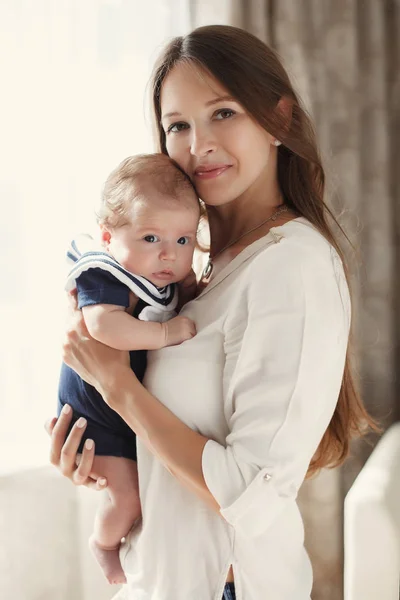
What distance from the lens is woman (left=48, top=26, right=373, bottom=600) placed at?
48.9 inches

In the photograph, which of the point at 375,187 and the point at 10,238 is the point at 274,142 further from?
the point at 375,187

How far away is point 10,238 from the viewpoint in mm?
1973

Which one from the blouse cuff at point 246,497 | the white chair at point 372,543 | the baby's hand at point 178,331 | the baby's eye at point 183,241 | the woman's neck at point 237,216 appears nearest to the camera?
the blouse cuff at point 246,497

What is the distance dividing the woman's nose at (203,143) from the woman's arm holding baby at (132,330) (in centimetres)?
34

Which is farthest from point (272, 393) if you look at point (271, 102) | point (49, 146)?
point (49, 146)

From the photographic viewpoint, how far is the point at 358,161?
2.58 metres

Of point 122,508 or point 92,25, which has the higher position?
point 92,25

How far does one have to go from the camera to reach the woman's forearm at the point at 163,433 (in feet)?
4.18

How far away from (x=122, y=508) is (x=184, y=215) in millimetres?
603

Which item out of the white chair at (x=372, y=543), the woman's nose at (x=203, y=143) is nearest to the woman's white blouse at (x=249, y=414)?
the woman's nose at (x=203, y=143)

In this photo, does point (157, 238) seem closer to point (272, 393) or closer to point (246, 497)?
point (272, 393)

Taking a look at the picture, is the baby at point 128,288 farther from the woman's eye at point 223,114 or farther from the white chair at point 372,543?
the white chair at point 372,543

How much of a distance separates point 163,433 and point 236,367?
0.60 feet

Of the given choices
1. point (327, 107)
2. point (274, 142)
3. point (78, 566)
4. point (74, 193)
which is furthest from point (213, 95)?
point (78, 566)
